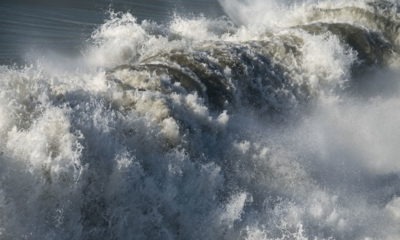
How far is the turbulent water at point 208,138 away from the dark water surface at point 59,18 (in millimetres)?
736

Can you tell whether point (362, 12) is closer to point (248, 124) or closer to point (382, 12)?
point (382, 12)

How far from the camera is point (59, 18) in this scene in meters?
17.6

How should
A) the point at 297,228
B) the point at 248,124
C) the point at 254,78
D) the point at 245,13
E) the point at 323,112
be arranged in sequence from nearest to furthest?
the point at 297,228 < the point at 248,124 < the point at 254,78 < the point at 323,112 < the point at 245,13

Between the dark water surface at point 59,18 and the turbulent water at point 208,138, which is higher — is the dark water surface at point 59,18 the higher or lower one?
the higher one

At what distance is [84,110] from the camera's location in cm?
785

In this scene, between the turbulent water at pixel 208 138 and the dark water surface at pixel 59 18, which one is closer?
the turbulent water at pixel 208 138

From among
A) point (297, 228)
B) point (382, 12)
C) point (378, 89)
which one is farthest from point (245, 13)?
point (297, 228)

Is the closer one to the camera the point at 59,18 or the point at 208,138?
the point at 208,138

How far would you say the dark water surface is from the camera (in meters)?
15.1

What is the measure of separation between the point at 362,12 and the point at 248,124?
850cm

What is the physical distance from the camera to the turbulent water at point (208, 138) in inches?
272

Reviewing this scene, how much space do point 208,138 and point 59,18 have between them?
9833 millimetres

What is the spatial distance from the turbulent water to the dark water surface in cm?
74

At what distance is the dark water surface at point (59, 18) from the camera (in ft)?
49.4
